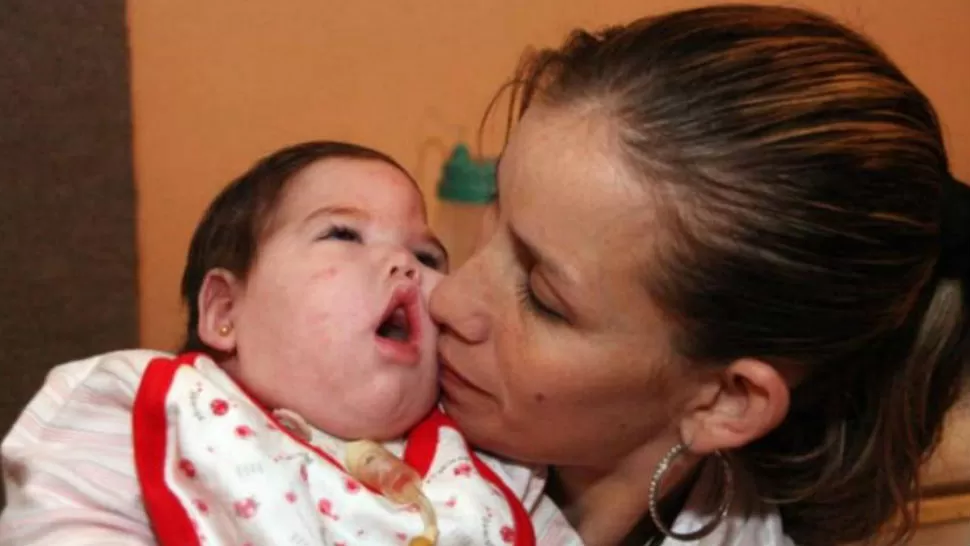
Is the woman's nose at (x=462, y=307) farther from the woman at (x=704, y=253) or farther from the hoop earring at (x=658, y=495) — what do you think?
the hoop earring at (x=658, y=495)

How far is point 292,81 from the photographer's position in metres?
1.53

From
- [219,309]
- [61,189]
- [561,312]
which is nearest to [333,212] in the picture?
[219,309]

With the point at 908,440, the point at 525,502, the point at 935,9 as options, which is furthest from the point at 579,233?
the point at 935,9

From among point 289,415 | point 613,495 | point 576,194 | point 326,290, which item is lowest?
point 613,495

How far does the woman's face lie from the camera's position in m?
0.84

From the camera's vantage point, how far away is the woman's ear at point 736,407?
34.5 inches

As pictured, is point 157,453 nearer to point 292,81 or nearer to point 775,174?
point 775,174

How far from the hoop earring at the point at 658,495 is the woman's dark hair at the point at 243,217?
0.40m

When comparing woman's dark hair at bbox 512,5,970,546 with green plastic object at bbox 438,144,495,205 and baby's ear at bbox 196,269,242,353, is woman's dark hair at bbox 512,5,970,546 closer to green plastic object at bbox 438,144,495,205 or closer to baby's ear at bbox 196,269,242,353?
baby's ear at bbox 196,269,242,353

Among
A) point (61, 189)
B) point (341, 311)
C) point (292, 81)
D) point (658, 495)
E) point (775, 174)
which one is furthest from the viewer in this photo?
point (292, 81)

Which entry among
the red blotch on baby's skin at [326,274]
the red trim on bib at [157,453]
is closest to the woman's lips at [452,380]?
the red blotch on baby's skin at [326,274]

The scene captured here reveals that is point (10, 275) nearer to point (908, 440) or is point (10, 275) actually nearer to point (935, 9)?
point (908, 440)

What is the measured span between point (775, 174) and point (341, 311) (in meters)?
0.38

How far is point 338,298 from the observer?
0.91 meters
